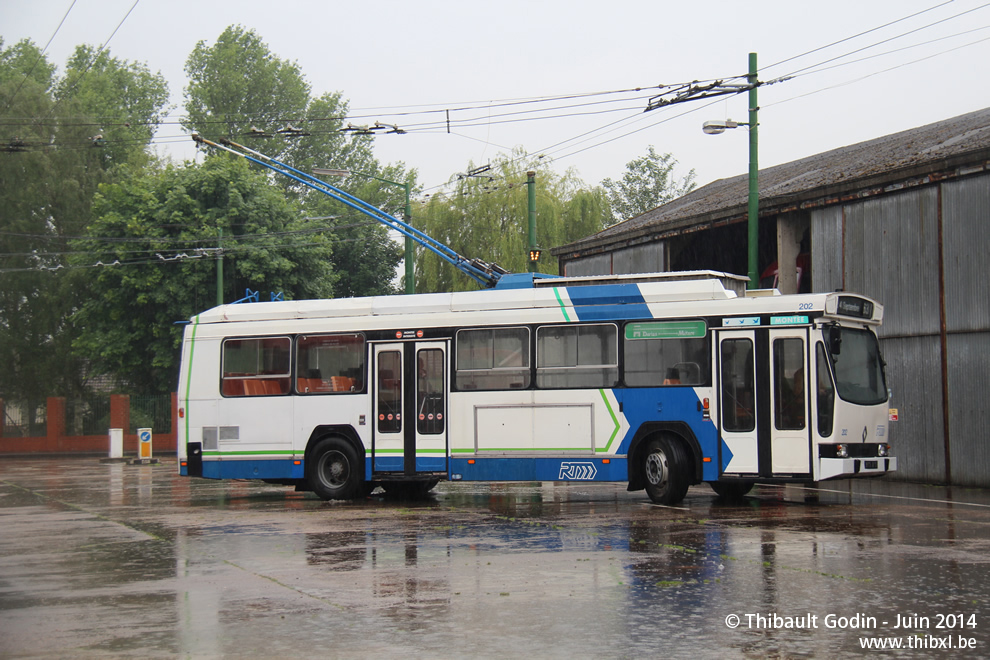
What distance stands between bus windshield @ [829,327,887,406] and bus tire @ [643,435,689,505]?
2435 millimetres

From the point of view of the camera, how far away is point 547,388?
54.9 ft

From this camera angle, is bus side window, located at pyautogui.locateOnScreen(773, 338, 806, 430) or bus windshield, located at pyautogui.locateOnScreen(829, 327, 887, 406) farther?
bus windshield, located at pyautogui.locateOnScreen(829, 327, 887, 406)

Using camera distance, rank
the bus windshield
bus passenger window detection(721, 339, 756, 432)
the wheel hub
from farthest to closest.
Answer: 1. the wheel hub
2. bus passenger window detection(721, 339, 756, 432)
3. the bus windshield

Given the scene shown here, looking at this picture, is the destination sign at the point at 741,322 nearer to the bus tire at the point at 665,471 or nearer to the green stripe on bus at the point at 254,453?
the bus tire at the point at 665,471

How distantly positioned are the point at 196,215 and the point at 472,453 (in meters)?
30.7

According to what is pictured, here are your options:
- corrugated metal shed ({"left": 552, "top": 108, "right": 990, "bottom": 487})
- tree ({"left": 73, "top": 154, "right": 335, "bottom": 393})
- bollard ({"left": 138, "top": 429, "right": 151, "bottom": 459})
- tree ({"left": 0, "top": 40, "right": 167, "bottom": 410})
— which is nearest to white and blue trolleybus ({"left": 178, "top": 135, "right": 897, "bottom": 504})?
corrugated metal shed ({"left": 552, "top": 108, "right": 990, "bottom": 487})

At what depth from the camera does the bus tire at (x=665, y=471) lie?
15.7m

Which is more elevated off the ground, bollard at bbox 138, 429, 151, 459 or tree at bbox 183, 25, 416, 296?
tree at bbox 183, 25, 416, 296

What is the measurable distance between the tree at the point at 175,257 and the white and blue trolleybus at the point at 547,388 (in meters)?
24.8

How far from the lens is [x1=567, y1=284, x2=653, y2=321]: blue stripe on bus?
1641 centimetres

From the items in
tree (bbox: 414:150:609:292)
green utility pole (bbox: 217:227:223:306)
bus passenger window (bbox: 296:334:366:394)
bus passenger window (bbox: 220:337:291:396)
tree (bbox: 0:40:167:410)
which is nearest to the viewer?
bus passenger window (bbox: 296:334:366:394)

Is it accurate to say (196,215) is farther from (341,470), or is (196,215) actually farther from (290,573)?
(290,573)

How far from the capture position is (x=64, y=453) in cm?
4575

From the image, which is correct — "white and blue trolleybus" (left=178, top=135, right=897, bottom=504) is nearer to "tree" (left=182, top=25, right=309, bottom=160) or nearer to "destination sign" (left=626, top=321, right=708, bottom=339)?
"destination sign" (left=626, top=321, right=708, bottom=339)
